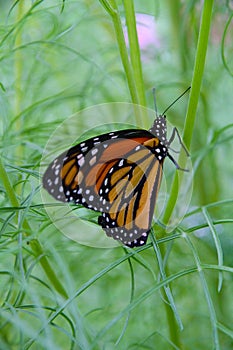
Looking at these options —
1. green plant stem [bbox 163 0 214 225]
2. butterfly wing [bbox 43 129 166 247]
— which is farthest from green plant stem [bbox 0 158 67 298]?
green plant stem [bbox 163 0 214 225]

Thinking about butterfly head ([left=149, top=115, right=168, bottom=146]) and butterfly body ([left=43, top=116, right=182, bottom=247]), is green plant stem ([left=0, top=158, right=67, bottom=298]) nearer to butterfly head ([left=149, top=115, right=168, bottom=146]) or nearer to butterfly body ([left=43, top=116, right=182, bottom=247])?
butterfly body ([left=43, top=116, right=182, bottom=247])

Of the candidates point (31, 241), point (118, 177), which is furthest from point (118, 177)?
point (31, 241)

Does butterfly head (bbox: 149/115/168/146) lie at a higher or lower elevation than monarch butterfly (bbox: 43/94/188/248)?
higher

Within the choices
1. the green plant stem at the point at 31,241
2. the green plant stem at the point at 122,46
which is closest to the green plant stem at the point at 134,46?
the green plant stem at the point at 122,46

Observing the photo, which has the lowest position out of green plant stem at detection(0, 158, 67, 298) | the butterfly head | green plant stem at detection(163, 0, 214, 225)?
green plant stem at detection(0, 158, 67, 298)

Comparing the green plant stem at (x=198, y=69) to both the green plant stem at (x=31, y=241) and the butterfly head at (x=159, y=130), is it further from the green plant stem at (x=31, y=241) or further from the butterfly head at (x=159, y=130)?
the green plant stem at (x=31, y=241)

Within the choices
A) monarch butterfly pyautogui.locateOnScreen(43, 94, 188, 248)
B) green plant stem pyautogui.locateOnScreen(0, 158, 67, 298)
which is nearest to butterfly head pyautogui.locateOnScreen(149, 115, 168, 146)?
monarch butterfly pyautogui.locateOnScreen(43, 94, 188, 248)

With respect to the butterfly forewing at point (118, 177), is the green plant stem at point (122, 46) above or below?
above

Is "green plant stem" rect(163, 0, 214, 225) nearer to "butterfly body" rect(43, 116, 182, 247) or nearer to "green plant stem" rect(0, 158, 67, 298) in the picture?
"butterfly body" rect(43, 116, 182, 247)

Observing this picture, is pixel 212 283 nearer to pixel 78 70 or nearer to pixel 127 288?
pixel 127 288
